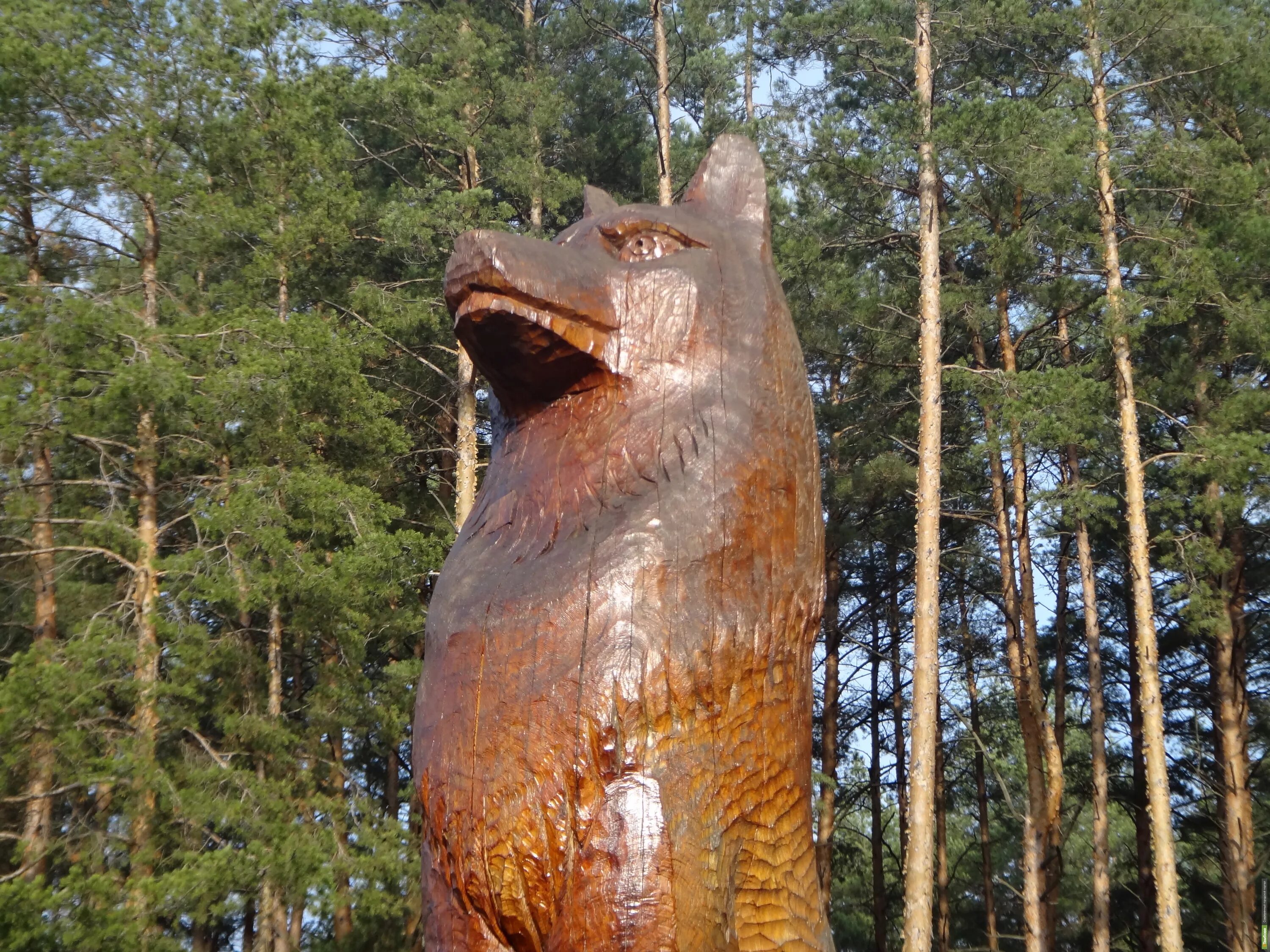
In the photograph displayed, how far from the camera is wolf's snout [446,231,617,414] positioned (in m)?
3.26

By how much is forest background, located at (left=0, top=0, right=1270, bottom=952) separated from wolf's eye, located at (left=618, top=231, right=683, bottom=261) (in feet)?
27.5

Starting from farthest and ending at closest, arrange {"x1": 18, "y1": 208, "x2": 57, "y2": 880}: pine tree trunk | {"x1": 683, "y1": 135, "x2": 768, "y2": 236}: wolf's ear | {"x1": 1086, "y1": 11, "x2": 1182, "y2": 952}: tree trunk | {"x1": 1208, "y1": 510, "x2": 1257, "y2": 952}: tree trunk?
1. {"x1": 1208, "y1": 510, "x2": 1257, "y2": 952}: tree trunk
2. {"x1": 1086, "y1": 11, "x2": 1182, "y2": 952}: tree trunk
3. {"x1": 18, "y1": 208, "x2": 57, "y2": 880}: pine tree trunk
4. {"x1": 683, "y1": 135, "x2": 768, "y2": 236}: wolf's ear

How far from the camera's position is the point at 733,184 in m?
3.98

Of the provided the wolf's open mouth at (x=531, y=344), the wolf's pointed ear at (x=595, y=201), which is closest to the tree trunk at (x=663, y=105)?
the wolf's pointed ear at (x=595, y=201)

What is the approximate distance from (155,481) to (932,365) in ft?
25.7

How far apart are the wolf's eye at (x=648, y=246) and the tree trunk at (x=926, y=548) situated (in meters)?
8.36

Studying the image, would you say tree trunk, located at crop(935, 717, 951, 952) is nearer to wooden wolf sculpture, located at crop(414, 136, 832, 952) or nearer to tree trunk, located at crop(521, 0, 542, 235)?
tree trunk, located at crop(521, 0, 542, 235)

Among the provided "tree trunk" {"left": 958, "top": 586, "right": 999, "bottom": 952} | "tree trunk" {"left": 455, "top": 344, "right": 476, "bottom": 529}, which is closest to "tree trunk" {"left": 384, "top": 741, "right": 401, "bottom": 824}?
"tree trunk" {"left": 455, "top": 344, "right": 476, "bottom": 529}

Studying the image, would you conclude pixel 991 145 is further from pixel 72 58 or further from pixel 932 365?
pixel 72 58

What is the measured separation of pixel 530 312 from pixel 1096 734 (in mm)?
14625

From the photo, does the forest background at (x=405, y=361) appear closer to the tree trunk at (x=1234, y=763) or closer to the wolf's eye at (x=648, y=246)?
the tree trunk at (x=1234, y=763)

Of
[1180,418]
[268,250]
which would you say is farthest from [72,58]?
[1180,418]

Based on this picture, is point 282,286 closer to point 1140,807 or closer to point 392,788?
point 392,788

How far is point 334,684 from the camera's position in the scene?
13.1m
